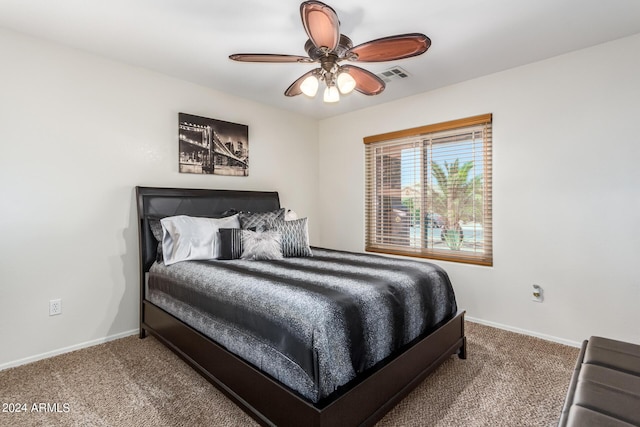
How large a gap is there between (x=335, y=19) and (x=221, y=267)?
1.76 meters

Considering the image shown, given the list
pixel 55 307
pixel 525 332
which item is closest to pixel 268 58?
pixel 55 307

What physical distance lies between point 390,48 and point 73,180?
2627 millimetres

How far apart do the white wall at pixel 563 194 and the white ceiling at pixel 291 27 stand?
0.24m

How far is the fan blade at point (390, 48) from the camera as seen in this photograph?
178 cm

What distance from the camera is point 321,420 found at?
132cm

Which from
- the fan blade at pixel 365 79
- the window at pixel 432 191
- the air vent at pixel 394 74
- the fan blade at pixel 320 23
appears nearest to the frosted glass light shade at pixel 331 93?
the fan blade at pixel 365 79

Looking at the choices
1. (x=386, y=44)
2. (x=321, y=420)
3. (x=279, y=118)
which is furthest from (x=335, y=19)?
(x=279, y=118)

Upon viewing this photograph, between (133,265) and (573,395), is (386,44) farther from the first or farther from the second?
(133,265)

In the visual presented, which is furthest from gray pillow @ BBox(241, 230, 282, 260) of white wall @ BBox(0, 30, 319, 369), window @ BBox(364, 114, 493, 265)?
window @ BBox(364, 114, 493, 265)

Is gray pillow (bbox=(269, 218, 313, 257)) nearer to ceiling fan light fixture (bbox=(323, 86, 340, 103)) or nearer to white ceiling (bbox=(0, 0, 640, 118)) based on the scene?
ceiling fan light fixture (bbox=(323, 86, 340, 103))

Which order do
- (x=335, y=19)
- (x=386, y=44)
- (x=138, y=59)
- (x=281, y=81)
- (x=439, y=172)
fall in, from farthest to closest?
1. (x=439, y=172)
2. (x=281, y=81)
3. (x=138, y=59)
4. (x=386, y=44)
5. (x=335, y=19)

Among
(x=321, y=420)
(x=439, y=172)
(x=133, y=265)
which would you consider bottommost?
(x=321, y=420)

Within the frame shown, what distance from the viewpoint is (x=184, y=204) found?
10.4ft

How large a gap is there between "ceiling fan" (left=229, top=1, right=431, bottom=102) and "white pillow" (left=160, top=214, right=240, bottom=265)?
139 cm
